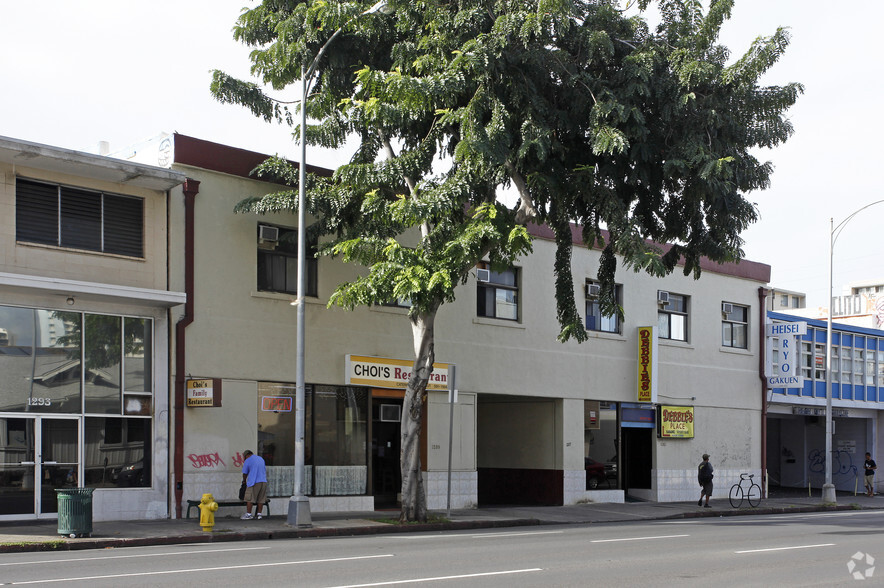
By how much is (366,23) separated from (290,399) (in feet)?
27.1

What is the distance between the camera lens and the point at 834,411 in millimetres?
38594

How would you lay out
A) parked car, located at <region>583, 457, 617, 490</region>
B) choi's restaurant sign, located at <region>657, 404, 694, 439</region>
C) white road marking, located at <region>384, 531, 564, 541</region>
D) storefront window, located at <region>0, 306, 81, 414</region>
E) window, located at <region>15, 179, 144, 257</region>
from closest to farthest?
white road marking, located at <region>384, 531, 564, 541</region> → storefront window, located at <region>0, 306, 81, 414</region> → window, located at <region>15, 179, 144, 257</region> → parked car, located at <region>583, 457, 617, 490</region> → choi's restaurant sign, located at <region>657, 404, 694, 439</region>

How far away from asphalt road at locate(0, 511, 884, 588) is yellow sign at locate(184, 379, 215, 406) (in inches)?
154

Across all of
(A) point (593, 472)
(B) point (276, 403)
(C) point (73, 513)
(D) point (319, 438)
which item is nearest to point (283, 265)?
(B) point (276, 403)

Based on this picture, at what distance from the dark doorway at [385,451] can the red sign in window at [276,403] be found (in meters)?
2.63

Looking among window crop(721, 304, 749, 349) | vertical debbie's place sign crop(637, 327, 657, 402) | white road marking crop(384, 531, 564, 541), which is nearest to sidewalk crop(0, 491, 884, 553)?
white road marking crop(384, 531, 564, 541)

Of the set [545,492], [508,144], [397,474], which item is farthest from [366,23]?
[545,492]

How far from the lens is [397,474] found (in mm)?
24828

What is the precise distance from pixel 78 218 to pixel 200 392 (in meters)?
4.12

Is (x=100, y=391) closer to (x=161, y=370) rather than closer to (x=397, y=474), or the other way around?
(x=161, y=370)

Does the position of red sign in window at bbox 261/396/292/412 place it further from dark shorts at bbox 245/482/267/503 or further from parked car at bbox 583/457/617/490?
parked car at bbox 583/457/617/490

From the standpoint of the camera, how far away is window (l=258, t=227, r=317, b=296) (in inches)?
869

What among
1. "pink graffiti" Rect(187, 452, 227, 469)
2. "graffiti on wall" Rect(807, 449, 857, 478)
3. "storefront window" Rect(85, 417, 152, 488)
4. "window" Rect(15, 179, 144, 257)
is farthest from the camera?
"graffiti on wall" Rect(807, 449, 857, 478)

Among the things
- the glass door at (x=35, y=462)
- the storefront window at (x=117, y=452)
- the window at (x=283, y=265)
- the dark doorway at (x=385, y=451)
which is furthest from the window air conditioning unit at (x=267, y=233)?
the glass door at (x=35, y=462)
